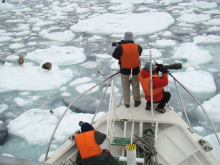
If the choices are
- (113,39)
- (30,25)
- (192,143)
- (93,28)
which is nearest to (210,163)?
(192,143)

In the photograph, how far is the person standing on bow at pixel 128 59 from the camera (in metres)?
2.46

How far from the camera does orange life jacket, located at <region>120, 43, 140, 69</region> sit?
2.46 m

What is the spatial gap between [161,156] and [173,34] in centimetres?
593

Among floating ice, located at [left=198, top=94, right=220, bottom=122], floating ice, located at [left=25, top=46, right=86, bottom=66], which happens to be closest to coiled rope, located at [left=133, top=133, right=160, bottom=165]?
floating ice, located at [left=198, top=94, right=220, bottom=122]

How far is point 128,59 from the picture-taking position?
2.53m

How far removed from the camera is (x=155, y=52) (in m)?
6.07

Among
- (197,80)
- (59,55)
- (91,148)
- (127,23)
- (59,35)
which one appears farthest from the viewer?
(127,23)

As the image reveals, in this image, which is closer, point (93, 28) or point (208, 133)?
point (208, 133)

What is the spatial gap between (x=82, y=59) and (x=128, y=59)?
12.1 feet

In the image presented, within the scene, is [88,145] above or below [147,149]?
above

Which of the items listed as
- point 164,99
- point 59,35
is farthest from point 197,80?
point 59,35

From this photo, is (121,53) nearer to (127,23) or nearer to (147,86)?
(147,86)

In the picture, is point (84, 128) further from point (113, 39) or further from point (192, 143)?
point (113, 39)

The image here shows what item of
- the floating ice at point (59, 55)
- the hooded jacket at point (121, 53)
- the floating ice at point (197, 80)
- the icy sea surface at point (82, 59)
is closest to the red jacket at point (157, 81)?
the hooded jacket at point (121, 53)
